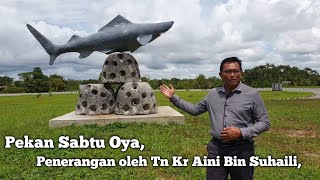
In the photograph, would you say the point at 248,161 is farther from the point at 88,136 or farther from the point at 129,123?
the point at 129,123

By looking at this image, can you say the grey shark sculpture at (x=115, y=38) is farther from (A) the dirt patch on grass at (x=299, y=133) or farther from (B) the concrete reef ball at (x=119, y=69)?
(A) the dirt patch on grass at (x=299, y=133)

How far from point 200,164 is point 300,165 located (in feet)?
6.22

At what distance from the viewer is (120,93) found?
492 inches

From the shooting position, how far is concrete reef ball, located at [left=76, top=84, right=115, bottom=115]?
12742 mm

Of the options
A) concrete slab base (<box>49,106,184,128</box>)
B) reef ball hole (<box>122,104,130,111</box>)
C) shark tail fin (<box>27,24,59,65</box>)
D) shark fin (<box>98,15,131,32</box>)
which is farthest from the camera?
shark tail fin (<box>27,24,59,65</box>)

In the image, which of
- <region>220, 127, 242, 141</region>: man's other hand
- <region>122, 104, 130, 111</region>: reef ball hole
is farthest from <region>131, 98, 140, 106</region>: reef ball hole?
<region>220, 127, 242, 141</region>: man's other hand

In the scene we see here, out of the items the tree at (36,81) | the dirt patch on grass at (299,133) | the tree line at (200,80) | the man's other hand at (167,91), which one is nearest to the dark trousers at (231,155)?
the man's other hand at (167,91)

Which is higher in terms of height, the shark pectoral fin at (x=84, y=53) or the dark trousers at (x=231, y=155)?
the shark pectoral fin at (x=84, y=53)

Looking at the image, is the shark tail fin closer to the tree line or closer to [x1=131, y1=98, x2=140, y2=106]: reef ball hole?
[x1=131, y1=98, x2=140, y2=106]: reef ball hole

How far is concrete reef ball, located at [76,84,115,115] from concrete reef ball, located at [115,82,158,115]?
558mm

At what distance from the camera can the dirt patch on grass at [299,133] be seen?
430 inches

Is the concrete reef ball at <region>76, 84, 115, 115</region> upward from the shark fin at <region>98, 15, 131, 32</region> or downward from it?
downward

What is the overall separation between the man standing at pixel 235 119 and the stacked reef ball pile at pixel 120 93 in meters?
8.57

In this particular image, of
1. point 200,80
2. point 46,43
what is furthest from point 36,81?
point 46,43
